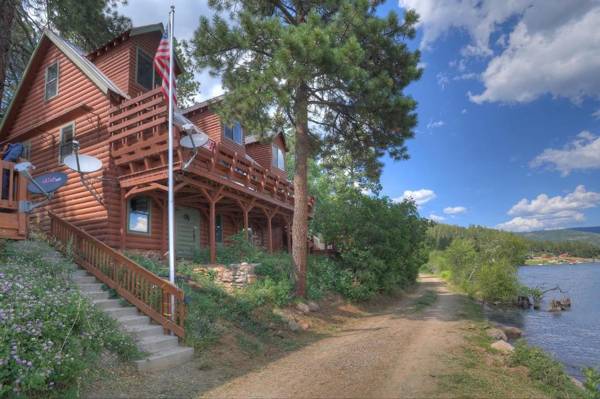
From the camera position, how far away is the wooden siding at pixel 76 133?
1347cm

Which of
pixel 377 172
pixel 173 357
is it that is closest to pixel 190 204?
pixel 377 172

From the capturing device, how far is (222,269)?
1239 cm

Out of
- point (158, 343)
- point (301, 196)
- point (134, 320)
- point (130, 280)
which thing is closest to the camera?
point (158, 343)

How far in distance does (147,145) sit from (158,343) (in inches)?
282

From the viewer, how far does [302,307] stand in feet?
40.4

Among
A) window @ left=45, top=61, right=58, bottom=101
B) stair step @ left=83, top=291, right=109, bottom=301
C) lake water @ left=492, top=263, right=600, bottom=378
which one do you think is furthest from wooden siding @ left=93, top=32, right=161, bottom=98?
lake water @ left=492, top=263, right=600, bottom=378

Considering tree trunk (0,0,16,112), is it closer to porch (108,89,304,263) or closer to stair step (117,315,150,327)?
porch (108,89,304,263)

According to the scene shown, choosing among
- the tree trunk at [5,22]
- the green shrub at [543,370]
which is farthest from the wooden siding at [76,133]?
the green shrub at [543,370]

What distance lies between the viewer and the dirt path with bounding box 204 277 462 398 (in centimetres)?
593

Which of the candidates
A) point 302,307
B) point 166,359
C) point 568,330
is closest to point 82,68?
point 302,307

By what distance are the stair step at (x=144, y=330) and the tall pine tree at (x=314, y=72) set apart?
5.91 m

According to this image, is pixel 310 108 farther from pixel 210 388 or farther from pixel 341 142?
pixel 210 388

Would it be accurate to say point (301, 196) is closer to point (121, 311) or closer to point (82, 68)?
point (121, 311)

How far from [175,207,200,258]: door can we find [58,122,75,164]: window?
4.41 m
